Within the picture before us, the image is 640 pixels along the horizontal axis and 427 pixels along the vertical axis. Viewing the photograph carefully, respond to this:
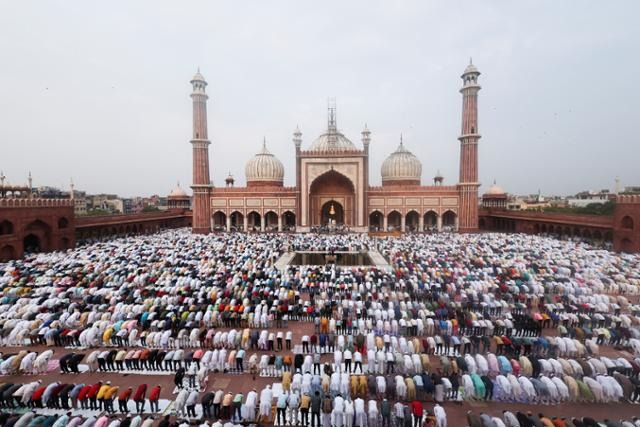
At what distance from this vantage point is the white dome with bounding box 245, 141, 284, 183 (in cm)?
3719

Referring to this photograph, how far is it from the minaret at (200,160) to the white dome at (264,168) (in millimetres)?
6044

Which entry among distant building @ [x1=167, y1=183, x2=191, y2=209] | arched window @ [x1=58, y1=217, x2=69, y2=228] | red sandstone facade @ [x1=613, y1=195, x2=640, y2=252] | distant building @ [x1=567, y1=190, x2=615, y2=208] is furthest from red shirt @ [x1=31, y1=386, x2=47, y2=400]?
distant building @ [x1=567, y1=190, x2=615, y2=208]

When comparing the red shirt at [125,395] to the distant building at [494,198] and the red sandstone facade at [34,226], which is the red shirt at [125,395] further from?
the distant building at [494,198]

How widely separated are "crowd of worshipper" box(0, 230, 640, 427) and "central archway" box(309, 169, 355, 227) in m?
18.3

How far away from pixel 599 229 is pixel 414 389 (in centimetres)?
2644

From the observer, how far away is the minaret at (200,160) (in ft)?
105

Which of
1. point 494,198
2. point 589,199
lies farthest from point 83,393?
point 589,199

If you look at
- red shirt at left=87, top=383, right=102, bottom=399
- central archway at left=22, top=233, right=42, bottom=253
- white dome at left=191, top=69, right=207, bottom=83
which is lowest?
red shirt at left=87, top=383, right=102, bottom=399

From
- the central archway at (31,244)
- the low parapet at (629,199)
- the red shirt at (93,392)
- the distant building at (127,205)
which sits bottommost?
the red shirt at (93,392)

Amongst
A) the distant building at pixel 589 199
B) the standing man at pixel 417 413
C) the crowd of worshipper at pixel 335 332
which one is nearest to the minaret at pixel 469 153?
the crowd of worshipper at pixel 335 332

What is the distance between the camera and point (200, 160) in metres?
32.3

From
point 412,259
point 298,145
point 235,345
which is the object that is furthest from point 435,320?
point 298,145

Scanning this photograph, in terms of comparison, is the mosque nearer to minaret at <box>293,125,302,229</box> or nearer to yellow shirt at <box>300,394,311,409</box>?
minaret at <box>293,125,302,229</box>

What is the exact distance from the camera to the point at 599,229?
2342 centimetres
